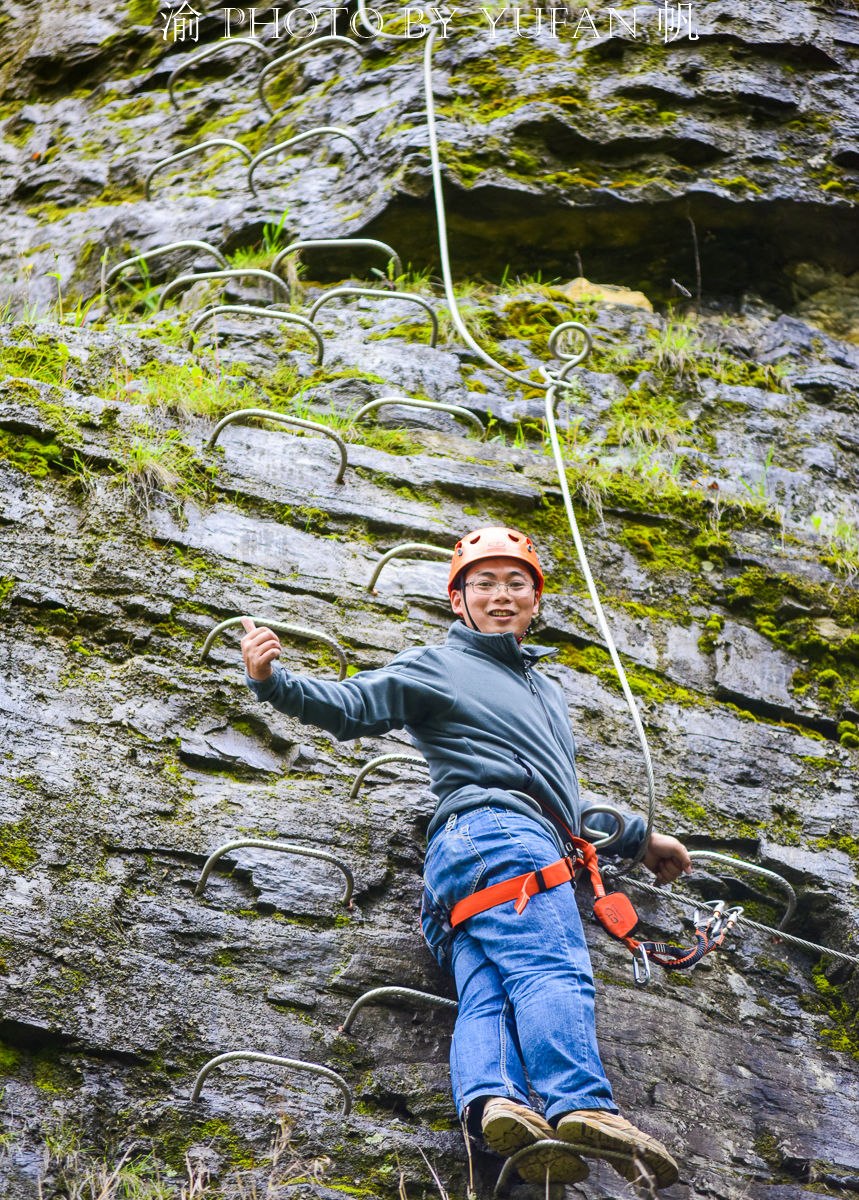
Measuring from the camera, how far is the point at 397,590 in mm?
4641

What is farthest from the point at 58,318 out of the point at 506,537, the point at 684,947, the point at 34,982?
the point at 684,947

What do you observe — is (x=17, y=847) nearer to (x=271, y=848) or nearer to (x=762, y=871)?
(x=271, y=848)

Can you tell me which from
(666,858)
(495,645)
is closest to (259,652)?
(495,645)

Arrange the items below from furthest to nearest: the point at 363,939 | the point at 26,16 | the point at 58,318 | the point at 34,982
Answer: the point at 26,16
the point at 58,318
the point at 363,939
the point at 34,982

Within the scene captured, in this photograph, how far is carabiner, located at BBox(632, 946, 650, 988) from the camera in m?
3.39

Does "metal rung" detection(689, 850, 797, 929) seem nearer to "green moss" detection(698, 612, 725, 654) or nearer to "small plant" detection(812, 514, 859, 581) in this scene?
"green moss" detection(698, 612, 725, 654)

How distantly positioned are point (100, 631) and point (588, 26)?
604 cm

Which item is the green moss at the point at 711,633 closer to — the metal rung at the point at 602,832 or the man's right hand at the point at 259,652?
the metal rung at the point at 602,832

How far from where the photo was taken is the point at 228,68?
28.4ft

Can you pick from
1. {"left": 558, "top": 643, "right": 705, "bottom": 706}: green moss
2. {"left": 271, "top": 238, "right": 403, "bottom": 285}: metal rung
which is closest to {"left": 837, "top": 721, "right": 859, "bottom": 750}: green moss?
{"left": 558, "top": 643, "right": 705, "bottom": 706}: green moss

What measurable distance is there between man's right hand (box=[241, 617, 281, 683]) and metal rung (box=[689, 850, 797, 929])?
1795 mm

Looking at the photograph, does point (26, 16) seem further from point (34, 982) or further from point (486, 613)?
A: point (34, 982)

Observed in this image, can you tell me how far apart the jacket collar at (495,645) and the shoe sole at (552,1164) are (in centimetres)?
160

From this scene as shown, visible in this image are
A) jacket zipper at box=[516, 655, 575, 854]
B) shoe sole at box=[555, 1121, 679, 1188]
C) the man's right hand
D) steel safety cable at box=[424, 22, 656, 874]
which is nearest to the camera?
shoe sole at box=[555, 1121, 679, 1188]
